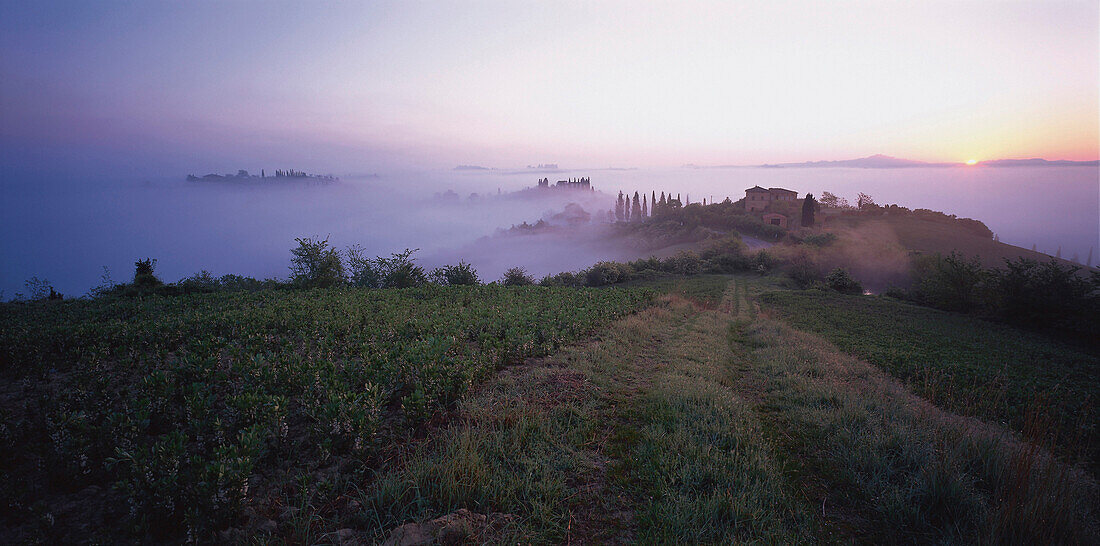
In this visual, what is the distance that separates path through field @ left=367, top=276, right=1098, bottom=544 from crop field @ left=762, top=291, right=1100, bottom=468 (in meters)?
1.43

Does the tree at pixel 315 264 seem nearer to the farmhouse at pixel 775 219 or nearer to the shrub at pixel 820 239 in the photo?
the shrub at pixel 820 239

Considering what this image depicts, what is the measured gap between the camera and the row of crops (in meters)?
3.89

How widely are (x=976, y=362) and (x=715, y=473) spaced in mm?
19034

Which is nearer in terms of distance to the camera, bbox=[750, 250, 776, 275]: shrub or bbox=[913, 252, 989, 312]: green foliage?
bbox=[913, 252, 989, 312]: green foliage

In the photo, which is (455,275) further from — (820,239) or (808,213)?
(808,213)

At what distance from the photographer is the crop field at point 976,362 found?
9719 mm

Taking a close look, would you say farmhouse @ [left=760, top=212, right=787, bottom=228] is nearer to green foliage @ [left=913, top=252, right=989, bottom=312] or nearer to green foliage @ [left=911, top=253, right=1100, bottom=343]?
green foliage @ [left=913, top=252, right=989, bottom=312]

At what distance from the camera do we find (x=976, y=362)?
51.9 feet

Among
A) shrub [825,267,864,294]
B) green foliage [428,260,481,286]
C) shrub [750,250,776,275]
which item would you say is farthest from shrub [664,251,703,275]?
green foliage [428,260,481,286]

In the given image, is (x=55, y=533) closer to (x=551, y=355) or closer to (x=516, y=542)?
(x=516, y=542)

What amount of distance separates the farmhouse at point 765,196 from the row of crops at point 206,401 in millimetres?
103492

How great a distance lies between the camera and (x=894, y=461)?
5.75 m

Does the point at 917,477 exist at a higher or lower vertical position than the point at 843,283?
higher

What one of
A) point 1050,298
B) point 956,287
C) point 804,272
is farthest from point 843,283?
point 1050,298
